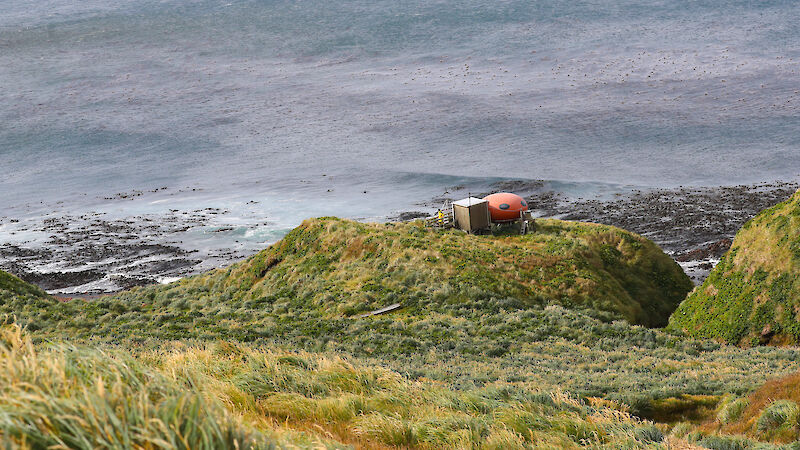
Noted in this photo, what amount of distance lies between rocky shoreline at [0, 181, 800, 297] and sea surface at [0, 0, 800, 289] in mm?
920

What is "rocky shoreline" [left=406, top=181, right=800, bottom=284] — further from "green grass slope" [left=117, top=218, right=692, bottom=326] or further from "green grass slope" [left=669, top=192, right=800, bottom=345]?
"green grass slope" [left=669, top=192, right=800, bottom=345]

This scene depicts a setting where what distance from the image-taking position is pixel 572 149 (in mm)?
107750

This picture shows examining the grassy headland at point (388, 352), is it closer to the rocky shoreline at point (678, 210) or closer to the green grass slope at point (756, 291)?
the green grass slope at point (756, 291)

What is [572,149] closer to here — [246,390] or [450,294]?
[450,294]

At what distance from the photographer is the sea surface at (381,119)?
88.9 meters

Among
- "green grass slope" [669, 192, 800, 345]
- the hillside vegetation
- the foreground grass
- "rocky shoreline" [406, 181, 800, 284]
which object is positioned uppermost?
the foreground grass

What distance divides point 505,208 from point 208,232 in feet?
135

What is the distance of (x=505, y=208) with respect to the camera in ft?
149

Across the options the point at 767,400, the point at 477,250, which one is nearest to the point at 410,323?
the point at 477,250

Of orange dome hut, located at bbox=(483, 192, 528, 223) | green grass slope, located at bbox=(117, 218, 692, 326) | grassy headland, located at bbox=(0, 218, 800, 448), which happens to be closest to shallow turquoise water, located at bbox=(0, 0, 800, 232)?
orange dome hut, located at bbox=(483, 192, 528, 223)

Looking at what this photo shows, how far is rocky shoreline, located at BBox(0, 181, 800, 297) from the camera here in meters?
62.5

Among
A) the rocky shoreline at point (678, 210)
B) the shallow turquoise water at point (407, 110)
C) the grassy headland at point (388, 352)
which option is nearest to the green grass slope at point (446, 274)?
the grassy headland at point (388, 352)

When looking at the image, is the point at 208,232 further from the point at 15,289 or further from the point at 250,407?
the point at 250,407

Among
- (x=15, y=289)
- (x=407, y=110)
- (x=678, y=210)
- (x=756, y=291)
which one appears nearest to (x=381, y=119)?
(x=407, y=110)
